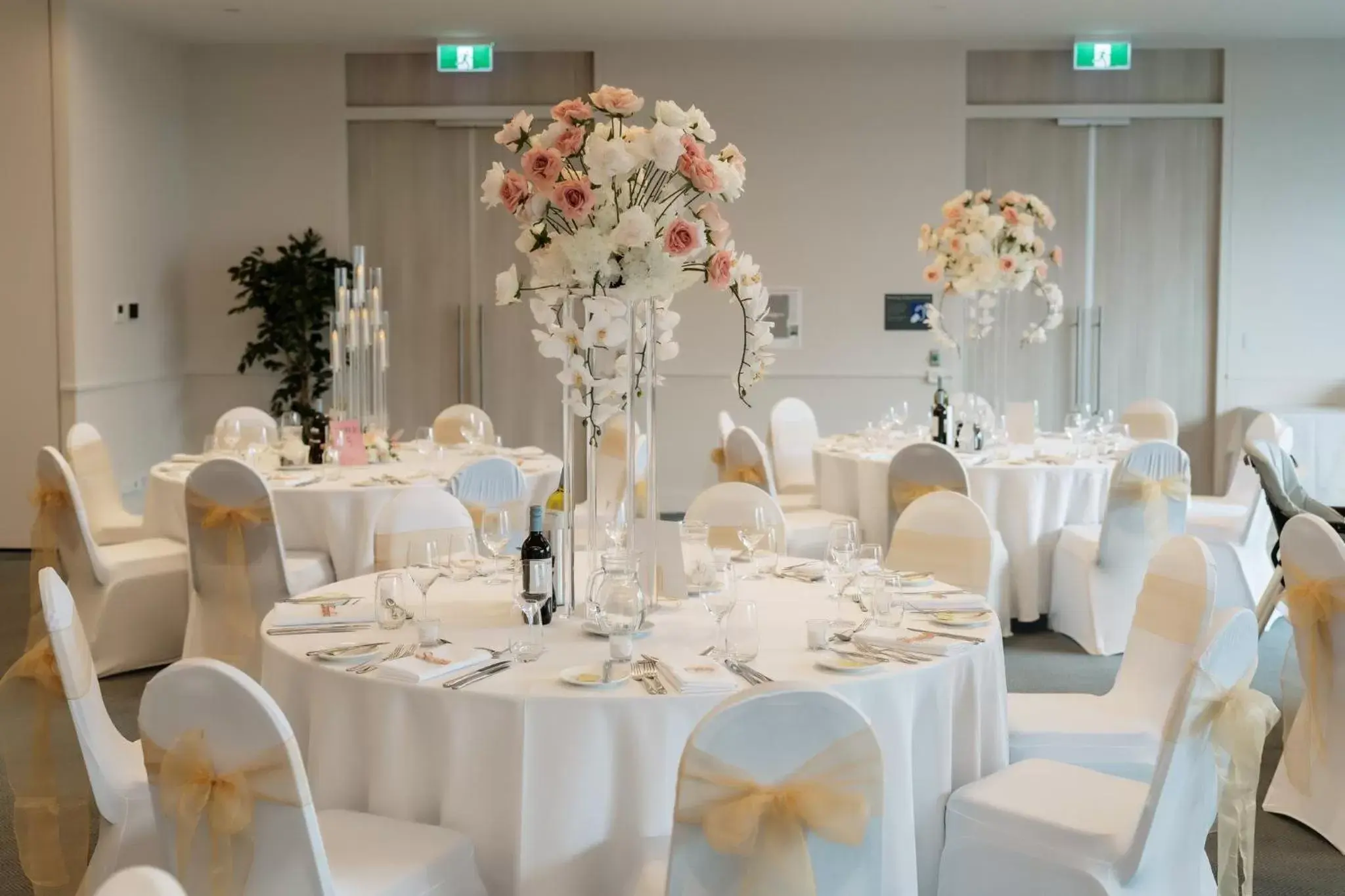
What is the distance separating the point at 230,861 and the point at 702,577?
1.62m

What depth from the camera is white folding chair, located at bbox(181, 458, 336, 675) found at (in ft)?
17.0

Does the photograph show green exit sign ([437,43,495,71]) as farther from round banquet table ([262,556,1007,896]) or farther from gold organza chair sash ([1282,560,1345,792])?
round banquet table ([262,556,1007,896])

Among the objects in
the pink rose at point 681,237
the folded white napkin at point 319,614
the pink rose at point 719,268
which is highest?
the pink rose at point 681,237

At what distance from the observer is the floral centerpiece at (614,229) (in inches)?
125

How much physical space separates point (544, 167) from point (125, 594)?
374 centimetres

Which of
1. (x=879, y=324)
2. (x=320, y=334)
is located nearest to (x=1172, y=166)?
(x=879, y=324)

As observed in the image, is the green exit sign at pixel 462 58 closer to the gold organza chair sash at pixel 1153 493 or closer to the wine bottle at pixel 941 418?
Result: the wine bottle at pixel 941 418

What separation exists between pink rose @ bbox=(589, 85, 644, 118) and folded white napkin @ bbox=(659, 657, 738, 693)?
50.0 inches

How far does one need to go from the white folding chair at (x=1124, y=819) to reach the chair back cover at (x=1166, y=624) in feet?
1.62

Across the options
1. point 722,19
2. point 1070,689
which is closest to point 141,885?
point 1070,689

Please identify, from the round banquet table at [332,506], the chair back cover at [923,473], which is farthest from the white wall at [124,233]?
the chair back cover at [923,473]

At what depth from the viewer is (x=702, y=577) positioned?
3.82 metres

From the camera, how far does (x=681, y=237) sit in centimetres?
318

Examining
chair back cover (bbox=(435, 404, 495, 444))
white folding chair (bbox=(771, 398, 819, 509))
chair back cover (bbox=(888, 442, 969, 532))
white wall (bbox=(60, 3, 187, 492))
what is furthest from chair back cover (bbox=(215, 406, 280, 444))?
chair back cover (bbox=(888, 442, 969, 532))
